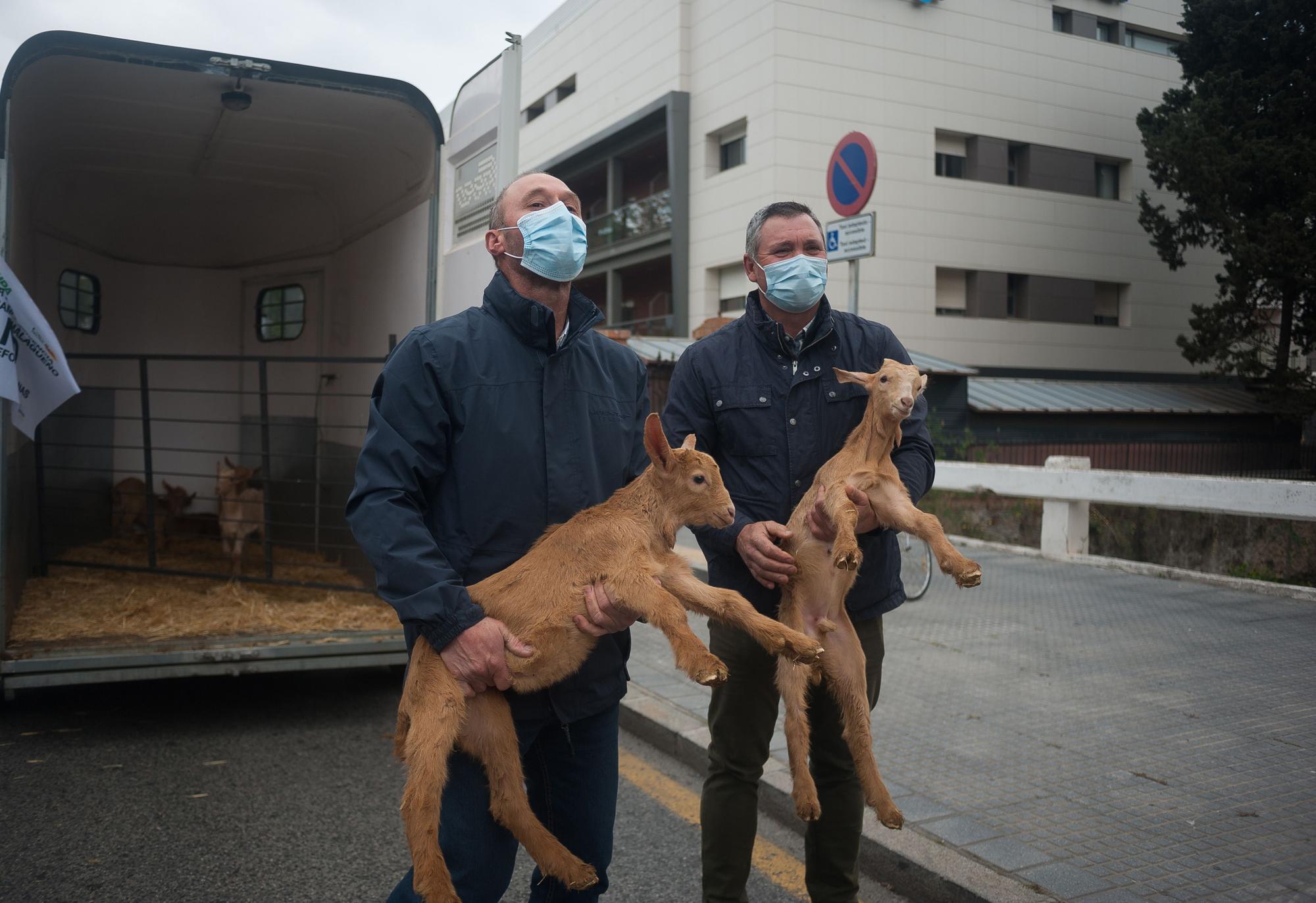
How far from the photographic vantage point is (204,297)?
32.8 ft

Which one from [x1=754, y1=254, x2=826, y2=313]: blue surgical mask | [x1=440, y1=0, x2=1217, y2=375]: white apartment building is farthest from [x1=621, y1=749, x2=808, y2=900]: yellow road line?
[x1=440, y1=0, x2=1217, y2=375]: white apartment building

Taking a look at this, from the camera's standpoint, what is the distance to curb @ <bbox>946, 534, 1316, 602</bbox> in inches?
284

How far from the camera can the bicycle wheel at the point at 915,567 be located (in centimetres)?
837

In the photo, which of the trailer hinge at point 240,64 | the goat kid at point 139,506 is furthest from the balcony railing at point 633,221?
the trailer hinge at point 240,64

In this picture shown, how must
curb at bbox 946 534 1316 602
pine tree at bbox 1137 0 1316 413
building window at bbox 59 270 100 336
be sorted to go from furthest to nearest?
pine tree at bbox 1137 0 1316 413
building window at bbox 59 270 100 336
curb at bbox 946 534 1316 602

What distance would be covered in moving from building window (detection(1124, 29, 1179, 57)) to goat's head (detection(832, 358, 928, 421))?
2886 centimetres

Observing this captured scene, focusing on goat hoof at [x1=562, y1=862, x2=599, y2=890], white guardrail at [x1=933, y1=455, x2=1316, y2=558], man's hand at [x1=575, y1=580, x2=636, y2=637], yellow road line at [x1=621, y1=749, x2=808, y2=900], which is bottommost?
yellow road line at [x1=621, y1=749, x2=808, y2=900]

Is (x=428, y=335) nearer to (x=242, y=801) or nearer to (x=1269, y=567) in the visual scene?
(x=242, y=801)

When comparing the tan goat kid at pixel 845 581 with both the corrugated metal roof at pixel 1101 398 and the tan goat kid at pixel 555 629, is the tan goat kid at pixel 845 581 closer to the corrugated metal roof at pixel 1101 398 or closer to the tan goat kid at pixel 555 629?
the tan goat kid at pixel 555 629

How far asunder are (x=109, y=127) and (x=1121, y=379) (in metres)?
25.9

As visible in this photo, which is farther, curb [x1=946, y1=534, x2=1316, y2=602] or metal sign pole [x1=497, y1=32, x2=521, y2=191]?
curb [x1=946, y1=534, x2=1316, y2=602]

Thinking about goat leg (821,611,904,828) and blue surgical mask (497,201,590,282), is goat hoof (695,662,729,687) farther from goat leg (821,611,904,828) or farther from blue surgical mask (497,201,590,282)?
blue surgical mask (497,201,590,282)

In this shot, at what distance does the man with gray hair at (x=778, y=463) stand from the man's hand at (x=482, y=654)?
2.70 ft

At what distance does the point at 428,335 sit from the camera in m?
2.42
